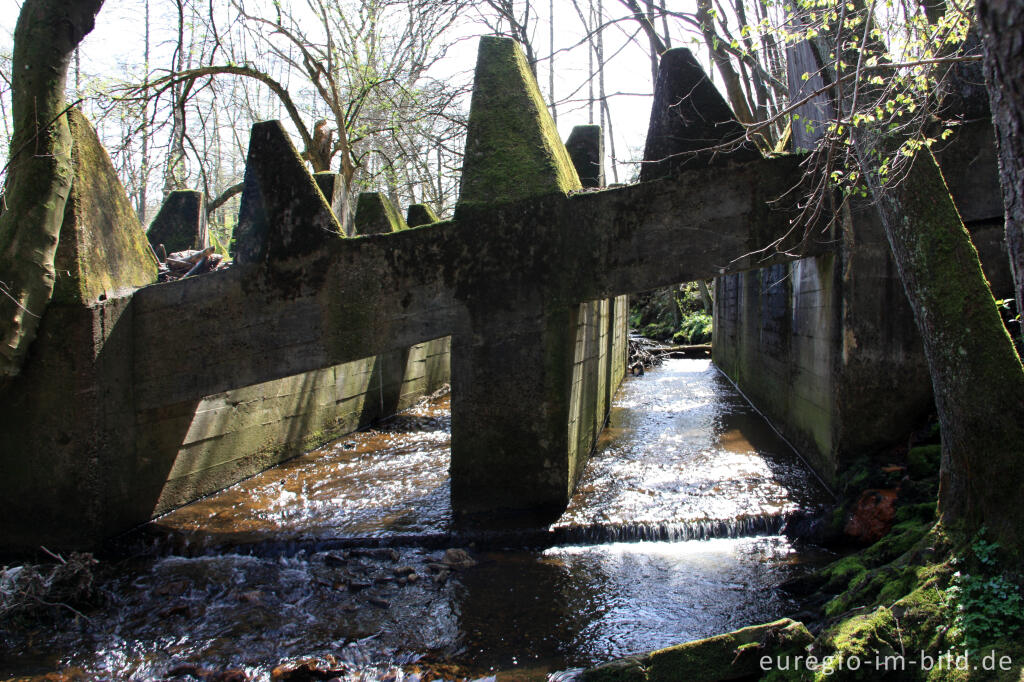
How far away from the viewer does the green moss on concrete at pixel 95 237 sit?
636 centimetres

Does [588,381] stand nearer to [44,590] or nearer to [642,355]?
[44,590]

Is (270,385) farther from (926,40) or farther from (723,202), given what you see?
(926,40)

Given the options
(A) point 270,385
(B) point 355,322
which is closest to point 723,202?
(B) point 355,322

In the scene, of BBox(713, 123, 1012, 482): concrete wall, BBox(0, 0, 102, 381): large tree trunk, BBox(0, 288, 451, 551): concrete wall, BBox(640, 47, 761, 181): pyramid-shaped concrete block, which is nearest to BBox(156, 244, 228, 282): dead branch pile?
BBox(0, 288, 451, 551): concrete wall

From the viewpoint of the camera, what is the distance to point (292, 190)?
6.87 meters

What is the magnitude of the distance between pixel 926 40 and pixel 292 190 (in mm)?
5779

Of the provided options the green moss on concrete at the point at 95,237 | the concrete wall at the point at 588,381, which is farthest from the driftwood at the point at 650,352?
the green moss on concrete at the point at 95,237

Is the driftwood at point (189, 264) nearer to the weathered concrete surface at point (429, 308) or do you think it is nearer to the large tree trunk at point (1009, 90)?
the weathered concrete surface at point (429, 308)

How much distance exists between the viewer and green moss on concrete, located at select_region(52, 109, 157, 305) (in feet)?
20.9

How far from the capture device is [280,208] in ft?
22.6

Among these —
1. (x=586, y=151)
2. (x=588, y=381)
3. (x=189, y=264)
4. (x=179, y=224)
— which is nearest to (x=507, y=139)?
(x=588, y=381)

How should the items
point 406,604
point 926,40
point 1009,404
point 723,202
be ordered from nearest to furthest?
point 1009,404 → point 926,40 → point 406,604 → point 723,202

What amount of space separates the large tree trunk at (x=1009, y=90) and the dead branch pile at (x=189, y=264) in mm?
8410

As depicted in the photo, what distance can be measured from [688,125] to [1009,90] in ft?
14.9
